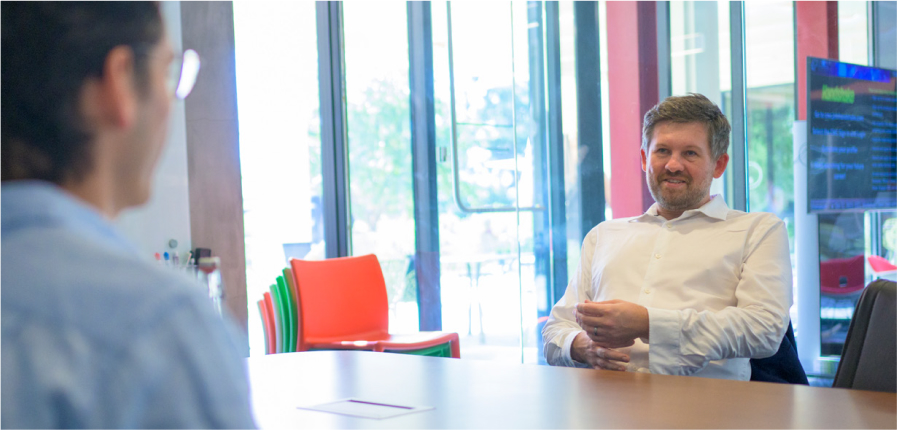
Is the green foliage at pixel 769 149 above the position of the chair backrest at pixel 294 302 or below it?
above

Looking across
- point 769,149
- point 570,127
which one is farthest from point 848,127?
point 570,127

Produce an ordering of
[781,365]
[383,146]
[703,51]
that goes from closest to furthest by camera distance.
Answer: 1. [781,365]
2. [703,51]
3. [383,146]

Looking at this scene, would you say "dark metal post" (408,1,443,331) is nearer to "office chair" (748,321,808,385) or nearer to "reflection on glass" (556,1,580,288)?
"reflection on glass" (556,1,580,288)

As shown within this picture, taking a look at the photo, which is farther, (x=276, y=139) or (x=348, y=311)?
(x=276, y=139)

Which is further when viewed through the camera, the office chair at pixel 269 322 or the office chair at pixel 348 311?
the office chair at pixel 269 322

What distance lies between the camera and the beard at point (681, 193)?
248cm

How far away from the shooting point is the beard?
2482 millimetres

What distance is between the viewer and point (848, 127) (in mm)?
4457

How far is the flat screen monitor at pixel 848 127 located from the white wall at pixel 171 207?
3.58 m

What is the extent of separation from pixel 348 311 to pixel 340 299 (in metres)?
0.08

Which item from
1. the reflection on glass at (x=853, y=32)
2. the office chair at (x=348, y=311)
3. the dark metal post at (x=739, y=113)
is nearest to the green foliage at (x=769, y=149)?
the dark metal post at (x=739, y=113)

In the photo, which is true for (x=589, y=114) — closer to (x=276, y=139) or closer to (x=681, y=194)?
(x=276, y=139)

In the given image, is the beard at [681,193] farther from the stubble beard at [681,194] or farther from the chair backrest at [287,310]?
the chair backrest at [287,310]

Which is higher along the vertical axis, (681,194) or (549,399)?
(681,194)
